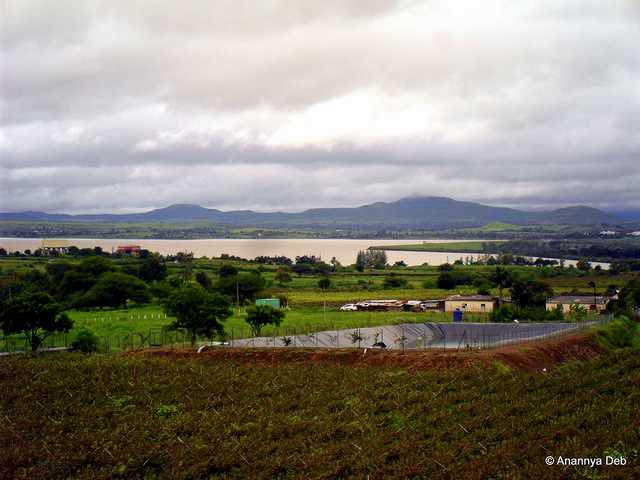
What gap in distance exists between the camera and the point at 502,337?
36094mm

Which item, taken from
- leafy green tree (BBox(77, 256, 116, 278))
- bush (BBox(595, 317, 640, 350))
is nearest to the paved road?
bush (BBox(595, 317, 640, 350))

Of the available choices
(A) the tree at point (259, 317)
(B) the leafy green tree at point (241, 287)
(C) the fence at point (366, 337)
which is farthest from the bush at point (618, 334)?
(B) the leafy green tree at point (241, 287)

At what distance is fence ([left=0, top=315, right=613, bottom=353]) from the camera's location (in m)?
32.1

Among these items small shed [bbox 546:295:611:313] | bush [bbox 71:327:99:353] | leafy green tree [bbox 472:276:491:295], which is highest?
bush [bbox 71:327:99:353]

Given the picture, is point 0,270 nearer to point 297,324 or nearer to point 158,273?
point 158,273

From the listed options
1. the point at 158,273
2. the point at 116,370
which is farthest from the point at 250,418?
the point at 158,273

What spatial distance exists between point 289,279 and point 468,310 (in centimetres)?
2711

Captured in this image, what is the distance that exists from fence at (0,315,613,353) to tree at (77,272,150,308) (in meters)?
16.1

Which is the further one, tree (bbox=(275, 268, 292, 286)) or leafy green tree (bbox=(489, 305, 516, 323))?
tree (bbox=(275, 268, 292, 286))

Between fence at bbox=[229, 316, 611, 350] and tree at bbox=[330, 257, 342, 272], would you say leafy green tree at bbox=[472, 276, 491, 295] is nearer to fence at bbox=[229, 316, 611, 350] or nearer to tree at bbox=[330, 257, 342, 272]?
fence at bbox=[229, 316, 611, 350]

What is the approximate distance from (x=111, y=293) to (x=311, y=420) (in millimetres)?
38873

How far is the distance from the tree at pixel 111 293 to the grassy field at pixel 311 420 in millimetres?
27667

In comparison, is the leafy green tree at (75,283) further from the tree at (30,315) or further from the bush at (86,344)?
the bush at (86,344)

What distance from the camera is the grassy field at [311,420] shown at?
47.3ft
